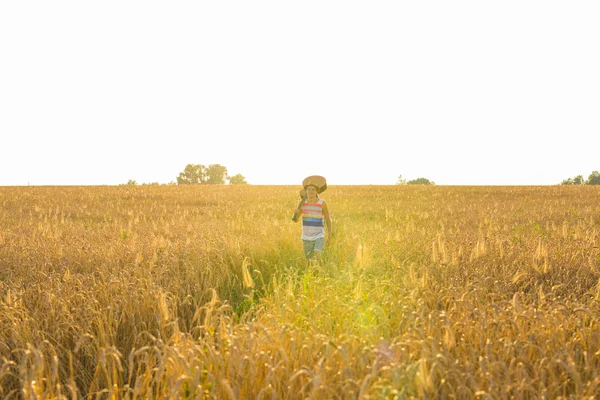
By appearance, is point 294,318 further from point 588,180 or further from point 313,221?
point 588,180

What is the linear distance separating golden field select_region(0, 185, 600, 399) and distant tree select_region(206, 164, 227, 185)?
223ft

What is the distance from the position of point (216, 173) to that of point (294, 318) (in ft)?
246

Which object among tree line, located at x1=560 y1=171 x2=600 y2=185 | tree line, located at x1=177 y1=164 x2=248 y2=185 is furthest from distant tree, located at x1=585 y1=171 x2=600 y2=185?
tree line, located at x1=177 y1=164 x2=248 y2=185

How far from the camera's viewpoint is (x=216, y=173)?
254 ft

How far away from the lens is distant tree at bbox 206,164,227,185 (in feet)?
250

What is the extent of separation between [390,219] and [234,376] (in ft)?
32.2

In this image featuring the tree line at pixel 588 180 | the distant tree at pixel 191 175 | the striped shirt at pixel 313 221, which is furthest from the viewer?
the distant tree at pixel 191 175

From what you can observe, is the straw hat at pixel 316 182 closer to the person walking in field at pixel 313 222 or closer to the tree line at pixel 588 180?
the person walking in field at pixel 313 222

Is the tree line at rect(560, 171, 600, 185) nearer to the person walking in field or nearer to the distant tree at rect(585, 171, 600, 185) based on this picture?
the distant tree at rect(585, 171, 600, 185)

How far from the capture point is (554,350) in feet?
9.21

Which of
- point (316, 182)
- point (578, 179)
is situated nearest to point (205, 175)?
point (578, 179)

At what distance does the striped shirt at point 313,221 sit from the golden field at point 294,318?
A: 0.35 meters

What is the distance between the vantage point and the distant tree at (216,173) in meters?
76.1

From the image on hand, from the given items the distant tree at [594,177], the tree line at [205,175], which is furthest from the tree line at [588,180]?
the tree line at [205,175]
